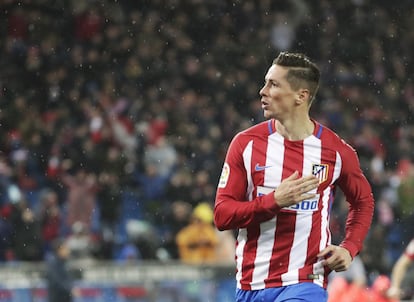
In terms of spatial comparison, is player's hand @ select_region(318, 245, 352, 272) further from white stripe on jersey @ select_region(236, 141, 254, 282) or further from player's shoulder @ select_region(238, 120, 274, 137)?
player's shoulder @ select_region(238, 120, 274, 137)

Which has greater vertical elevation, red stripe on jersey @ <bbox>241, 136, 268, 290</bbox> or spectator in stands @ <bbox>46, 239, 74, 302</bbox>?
red stripe on jersey @ <bbox>241, 136, 268, 290</bbox>

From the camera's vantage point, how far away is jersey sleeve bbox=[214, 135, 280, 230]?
513cm

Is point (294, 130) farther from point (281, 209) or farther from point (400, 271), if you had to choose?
point (400, 271)

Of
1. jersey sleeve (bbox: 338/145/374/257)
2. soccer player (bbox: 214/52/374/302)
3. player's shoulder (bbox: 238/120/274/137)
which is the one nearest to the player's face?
soccer player (bbox: 214/52/374/302)

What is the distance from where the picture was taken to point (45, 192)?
13.5 m

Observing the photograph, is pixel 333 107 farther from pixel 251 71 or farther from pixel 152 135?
pixel 152 135

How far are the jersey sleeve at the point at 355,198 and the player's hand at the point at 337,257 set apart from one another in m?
0.11

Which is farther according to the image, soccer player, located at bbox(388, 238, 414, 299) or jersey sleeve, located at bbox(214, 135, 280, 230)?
soccer player, located at bbox(388, 238, 414, 299)

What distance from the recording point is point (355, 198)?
5516mm

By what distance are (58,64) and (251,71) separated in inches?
134

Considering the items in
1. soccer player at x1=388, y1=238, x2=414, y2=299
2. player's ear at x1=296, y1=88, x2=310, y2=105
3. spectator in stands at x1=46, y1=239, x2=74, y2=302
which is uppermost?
player's ear at x1=296, y1=88, x2=310, y2=105

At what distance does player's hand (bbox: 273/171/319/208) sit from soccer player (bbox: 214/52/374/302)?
167 mm

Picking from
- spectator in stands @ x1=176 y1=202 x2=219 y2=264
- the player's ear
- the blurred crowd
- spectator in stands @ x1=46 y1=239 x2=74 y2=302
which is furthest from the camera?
the blurred crowd

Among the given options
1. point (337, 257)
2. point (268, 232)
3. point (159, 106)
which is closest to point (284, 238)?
point (268, 232)
